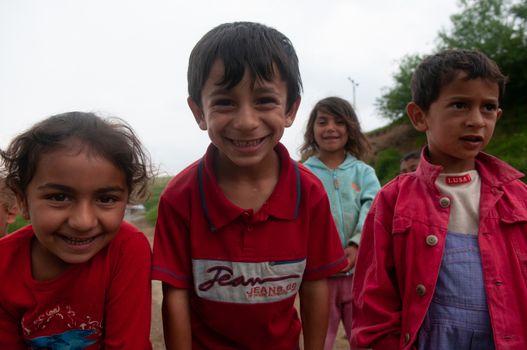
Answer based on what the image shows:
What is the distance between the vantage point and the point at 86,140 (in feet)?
4.51

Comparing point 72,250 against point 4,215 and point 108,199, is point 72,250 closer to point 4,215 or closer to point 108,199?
point 108,199

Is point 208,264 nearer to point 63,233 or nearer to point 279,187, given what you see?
point 279,187

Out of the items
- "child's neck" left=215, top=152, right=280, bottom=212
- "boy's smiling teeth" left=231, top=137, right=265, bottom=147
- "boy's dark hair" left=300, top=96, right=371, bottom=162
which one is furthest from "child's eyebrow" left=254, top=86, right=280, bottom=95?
"boy's dark hair" left=300, top=96, right=371, bottom=162

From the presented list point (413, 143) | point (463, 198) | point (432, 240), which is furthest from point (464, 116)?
point (413, 143)

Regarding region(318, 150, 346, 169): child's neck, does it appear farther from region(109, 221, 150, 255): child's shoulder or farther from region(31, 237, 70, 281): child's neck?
region(31, 237, 70, 281): child's neck

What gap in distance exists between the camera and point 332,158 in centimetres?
287

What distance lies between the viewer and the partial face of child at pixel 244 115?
1.38 metres

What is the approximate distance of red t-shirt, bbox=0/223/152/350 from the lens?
4.43 ft

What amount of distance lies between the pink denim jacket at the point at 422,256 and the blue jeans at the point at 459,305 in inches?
1.3

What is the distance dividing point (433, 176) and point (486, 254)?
0.33 m

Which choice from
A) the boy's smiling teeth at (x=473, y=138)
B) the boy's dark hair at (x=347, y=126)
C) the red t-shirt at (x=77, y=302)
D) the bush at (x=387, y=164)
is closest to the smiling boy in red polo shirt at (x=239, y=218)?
the red t-shirt at (x=77, y=302)

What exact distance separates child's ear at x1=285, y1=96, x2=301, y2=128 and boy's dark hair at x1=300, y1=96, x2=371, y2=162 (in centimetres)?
140

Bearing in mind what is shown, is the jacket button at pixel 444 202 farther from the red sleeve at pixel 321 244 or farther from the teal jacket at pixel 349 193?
the teal jacket at pixel 349 193

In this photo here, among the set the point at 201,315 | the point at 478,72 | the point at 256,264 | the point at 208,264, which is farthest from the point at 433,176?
the point at 201,315
